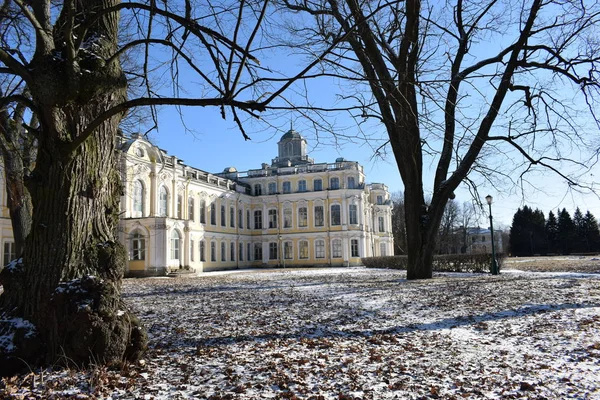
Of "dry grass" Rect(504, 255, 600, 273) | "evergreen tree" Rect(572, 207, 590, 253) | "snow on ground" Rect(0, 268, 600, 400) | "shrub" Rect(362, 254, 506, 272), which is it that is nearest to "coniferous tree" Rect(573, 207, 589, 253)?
"evergreen tree" Rect(572, 207, 590, 253)

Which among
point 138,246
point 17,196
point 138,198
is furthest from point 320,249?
point 17,196

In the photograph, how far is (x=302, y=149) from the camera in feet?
175

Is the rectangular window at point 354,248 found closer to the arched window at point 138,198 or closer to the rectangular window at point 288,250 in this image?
the rectangular window at point 288,250

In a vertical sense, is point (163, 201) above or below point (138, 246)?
above

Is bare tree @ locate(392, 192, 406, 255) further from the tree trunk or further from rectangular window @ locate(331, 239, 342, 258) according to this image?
the tree trunk

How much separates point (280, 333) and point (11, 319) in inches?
130

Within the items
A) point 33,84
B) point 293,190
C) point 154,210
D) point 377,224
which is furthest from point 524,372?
point 377,224

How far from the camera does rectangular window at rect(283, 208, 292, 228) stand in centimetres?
4803

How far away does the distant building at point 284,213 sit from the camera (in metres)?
39.0

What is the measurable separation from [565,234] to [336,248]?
151 feet

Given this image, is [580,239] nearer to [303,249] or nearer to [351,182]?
[351,182]

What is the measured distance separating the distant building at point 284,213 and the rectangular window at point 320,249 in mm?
107

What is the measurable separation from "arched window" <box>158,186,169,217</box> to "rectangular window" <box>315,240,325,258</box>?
18462 mm

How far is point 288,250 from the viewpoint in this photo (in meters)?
47.8
